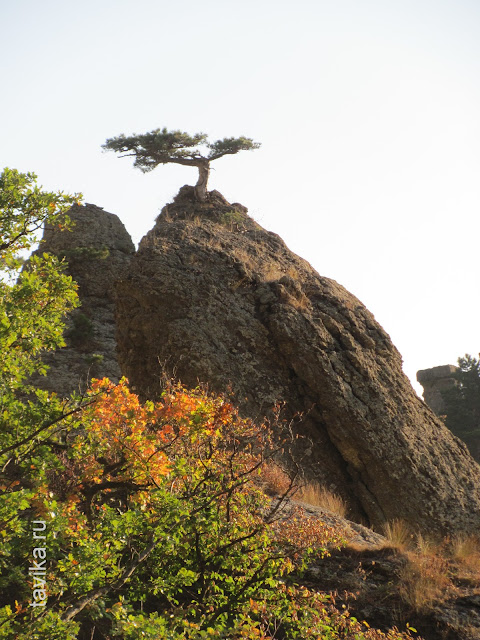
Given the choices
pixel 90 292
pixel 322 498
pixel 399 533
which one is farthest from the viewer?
pixel 90 292

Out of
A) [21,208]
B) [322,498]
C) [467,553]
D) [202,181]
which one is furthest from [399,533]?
[202,181]

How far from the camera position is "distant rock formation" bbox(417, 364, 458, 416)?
1459 inches

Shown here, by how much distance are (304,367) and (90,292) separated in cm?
1343

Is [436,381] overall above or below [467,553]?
above

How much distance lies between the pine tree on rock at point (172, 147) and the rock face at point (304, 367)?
812 cm

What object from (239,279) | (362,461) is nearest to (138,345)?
(239,279)

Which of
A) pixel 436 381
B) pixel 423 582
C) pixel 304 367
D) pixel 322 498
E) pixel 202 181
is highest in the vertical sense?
pixel 202 181

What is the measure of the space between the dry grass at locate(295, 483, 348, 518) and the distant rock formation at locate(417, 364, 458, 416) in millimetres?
27105

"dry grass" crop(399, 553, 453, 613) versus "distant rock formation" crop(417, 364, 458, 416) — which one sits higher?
"distant rock formation" crop(417, 364, 458, 416)

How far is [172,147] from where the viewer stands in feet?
73.8

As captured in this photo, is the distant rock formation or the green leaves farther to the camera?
the distant rock formation

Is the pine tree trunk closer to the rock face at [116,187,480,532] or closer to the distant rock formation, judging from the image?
the rock face at [116,187,480,532]

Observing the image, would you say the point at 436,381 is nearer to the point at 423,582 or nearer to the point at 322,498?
the point at 322,498

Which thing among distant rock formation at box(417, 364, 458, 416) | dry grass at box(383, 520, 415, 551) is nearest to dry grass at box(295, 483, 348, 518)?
dry grass at box(383, 520, 415, 551)
